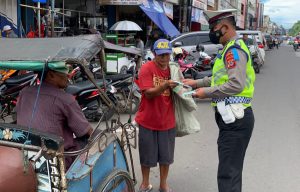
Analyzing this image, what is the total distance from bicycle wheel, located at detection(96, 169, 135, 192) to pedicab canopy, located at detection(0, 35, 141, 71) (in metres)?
0.97

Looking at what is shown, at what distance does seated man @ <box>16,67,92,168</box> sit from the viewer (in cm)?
317

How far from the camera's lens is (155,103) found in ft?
14.1

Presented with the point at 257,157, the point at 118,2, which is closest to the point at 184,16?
the point at 118,2

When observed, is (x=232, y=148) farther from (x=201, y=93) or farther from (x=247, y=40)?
(x=247, y=40)

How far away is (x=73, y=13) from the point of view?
17.2 m

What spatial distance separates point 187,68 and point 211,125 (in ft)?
13.2

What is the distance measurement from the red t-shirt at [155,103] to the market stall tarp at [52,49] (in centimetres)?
95

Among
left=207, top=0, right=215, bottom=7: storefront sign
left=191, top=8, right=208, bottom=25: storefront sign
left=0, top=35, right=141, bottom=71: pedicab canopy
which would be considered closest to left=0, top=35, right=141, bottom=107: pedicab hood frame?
left=0, top=35, right=141, bottom=71: pedicab canopy

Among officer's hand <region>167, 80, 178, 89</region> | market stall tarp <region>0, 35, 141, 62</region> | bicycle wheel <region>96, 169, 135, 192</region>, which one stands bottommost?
bicycle wheel <region>96, 169, 135, 192</region>

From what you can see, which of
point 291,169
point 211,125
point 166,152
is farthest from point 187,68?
point 166,152

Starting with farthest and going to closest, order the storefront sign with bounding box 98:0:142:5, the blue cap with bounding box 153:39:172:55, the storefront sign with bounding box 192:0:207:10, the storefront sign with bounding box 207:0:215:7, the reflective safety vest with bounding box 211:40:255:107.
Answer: the storefront sign with bounding box 207:0:215:7 → the storefront sign with bounding box 192:0:207:10 → the storefront sign with bounding box 98:0:142:5 → the blue cap with bounding box 153:39:172:55 → the reflective safety vest with bounding box 211:40:255:107

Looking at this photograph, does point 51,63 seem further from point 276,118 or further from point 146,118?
point 276,118

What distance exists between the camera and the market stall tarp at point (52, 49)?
3.00 metres

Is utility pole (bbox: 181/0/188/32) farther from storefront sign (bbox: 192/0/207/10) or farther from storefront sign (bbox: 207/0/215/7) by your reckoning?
storefront sign (bbox: 207/0/215/7)
